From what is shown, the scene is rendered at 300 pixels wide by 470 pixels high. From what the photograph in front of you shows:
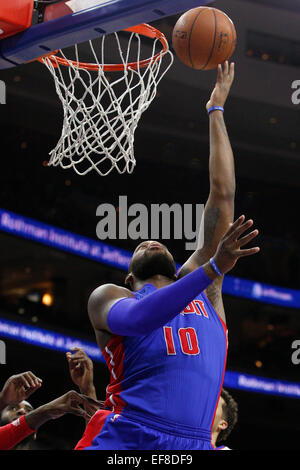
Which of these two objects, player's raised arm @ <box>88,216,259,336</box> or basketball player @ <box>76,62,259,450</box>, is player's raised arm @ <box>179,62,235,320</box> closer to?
basketball player @ <box>76,62,259,450</box>

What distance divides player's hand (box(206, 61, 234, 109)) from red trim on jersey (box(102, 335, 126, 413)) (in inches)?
47.8

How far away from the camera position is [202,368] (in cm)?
247

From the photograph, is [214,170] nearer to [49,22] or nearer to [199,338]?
[199,338]

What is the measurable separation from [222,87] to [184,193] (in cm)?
812

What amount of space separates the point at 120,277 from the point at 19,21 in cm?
777

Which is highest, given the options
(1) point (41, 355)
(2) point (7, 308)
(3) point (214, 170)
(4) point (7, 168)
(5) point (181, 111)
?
(5) point (181, 111)

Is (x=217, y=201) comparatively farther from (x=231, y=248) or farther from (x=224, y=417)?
(x=224, y=417)

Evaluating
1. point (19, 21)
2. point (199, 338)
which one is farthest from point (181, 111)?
point (199, 338)

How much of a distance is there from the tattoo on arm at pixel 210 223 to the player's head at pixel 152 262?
19cm

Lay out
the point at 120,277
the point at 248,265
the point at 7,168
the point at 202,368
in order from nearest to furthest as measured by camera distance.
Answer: the point at 202,368, the point at 7,168, the point at 120,277, the point at 248,265

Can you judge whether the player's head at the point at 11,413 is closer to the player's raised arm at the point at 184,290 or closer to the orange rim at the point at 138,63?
the player's raised arm at the point at 184,290

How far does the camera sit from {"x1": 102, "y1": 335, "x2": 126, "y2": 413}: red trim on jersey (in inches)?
97.6

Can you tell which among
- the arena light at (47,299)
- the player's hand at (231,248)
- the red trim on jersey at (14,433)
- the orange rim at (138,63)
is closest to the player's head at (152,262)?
the player's hand at (231,248)

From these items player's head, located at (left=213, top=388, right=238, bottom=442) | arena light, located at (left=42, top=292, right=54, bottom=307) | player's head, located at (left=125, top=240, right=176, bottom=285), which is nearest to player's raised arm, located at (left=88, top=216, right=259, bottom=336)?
player's head, located at (left=125, top=240, right=176, bottom=285)
